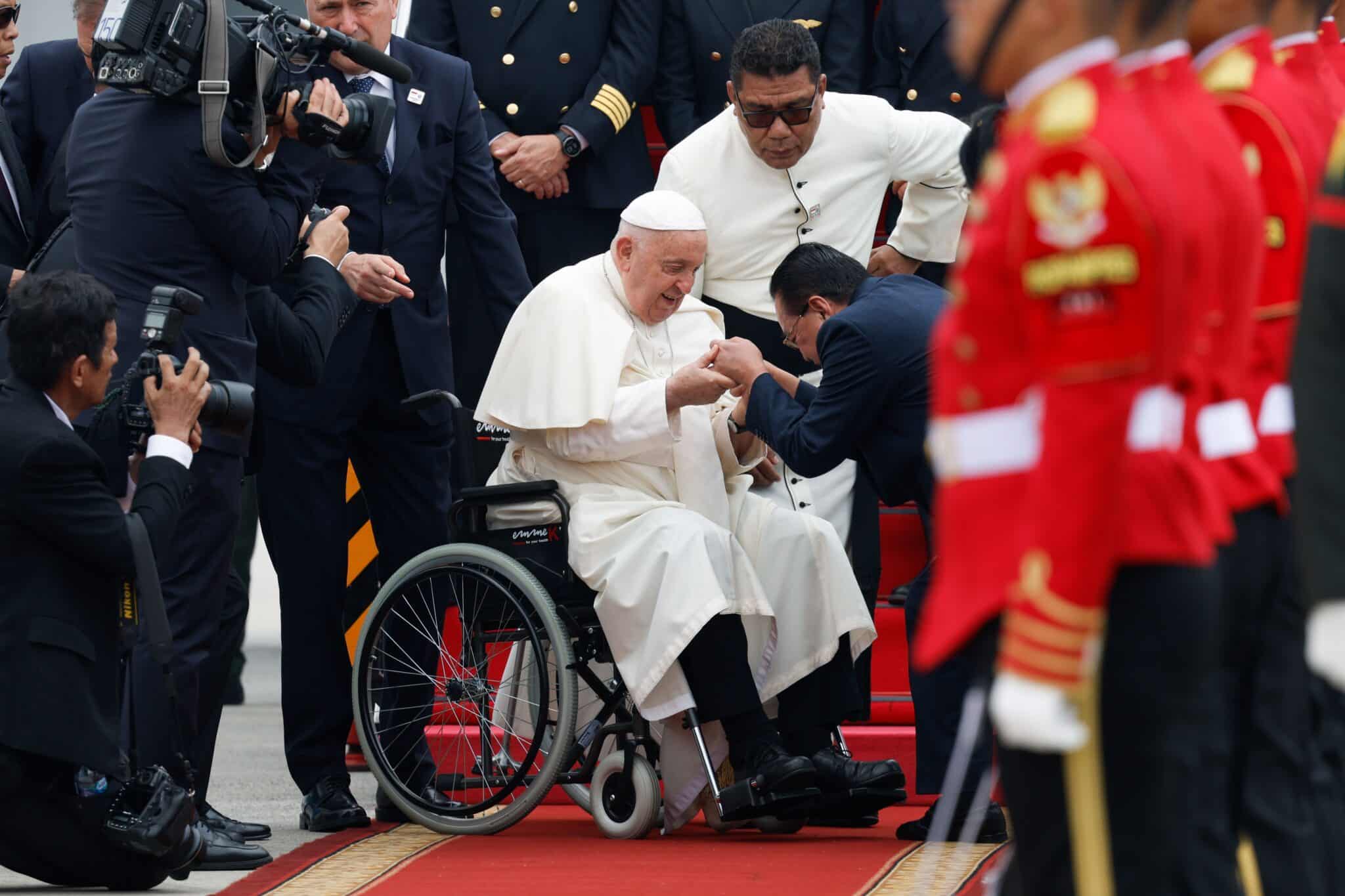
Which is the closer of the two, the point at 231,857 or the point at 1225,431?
the point at 1225,431

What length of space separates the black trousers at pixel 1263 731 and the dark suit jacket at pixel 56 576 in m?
2.36

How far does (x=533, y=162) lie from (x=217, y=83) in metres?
1.75

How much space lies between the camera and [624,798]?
4.81 metres

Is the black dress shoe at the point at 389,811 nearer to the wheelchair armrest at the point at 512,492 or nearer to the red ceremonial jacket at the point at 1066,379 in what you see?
the wheelchair armrest at the point at 512,492

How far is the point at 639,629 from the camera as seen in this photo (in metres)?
4.69

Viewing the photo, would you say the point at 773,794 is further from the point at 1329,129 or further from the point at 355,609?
the point at 1329,129

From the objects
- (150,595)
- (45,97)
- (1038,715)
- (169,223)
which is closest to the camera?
(1038,715)

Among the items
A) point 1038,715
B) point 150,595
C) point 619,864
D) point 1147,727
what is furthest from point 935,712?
point 1038,715

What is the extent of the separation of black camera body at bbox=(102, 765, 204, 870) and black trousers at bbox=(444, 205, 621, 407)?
2.21 metres

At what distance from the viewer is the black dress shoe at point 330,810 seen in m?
4.99

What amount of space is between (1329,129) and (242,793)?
3815mm

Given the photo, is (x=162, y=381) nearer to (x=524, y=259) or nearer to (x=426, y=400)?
(x=426, y=400)

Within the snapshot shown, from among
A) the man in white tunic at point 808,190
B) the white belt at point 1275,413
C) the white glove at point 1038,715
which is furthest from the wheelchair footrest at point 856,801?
the white glove at point 1038,715

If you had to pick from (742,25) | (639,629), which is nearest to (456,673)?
(639,629)
